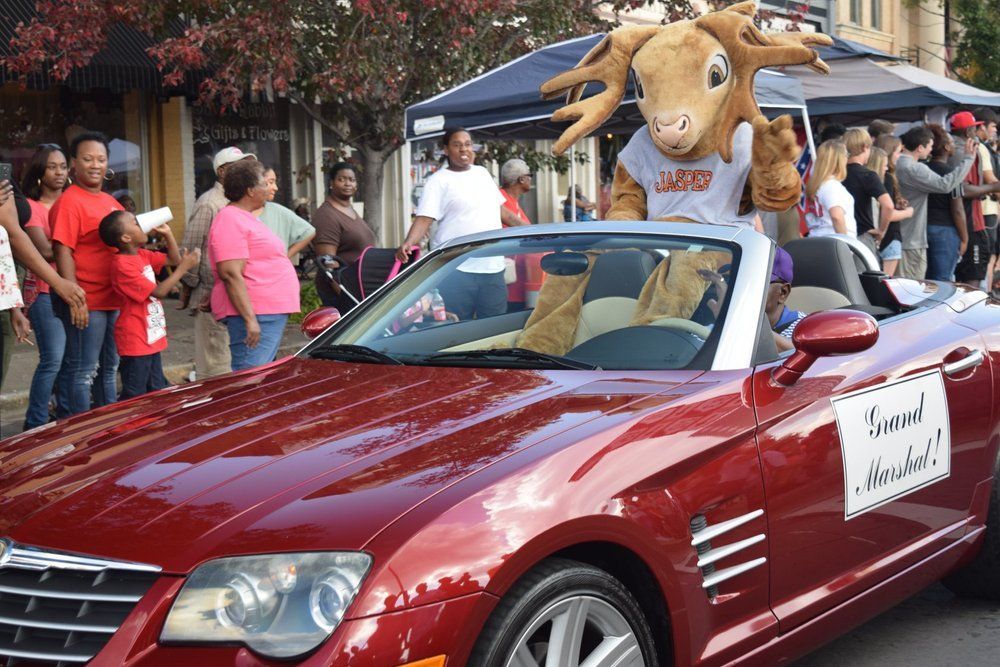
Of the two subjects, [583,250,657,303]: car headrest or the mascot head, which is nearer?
[583,250,657,303]: car headrest

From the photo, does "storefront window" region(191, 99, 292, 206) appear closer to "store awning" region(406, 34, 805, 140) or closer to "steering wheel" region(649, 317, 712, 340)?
"store awning" region(406, 34, 805, 140)

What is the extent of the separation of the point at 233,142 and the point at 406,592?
14492mm

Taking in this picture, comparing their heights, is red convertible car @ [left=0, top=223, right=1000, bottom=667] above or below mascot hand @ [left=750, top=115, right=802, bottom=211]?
below

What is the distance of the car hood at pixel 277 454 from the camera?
8.98 feet

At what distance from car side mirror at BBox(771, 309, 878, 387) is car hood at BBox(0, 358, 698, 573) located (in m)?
0.28

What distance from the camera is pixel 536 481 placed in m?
2.85

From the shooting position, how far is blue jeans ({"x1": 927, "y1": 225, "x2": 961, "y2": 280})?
11844mm

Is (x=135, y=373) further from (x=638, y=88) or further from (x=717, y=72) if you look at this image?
(x=717, y=72)

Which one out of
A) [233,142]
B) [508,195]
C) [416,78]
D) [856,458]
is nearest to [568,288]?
[856,458]

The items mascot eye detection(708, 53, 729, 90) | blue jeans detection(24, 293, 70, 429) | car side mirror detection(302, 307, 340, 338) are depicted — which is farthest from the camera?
blue jeans detection(24, 293, 70, 429)

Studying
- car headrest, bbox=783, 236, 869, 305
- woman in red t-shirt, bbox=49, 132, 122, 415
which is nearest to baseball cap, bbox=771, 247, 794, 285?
car headrest, bbox=783, 236, 869, 305

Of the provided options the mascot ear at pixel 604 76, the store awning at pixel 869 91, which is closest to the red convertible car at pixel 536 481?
the mascot ear at pixel 604 76

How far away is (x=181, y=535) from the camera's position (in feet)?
9.00

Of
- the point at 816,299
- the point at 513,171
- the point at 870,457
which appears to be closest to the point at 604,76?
the point at 816,299
